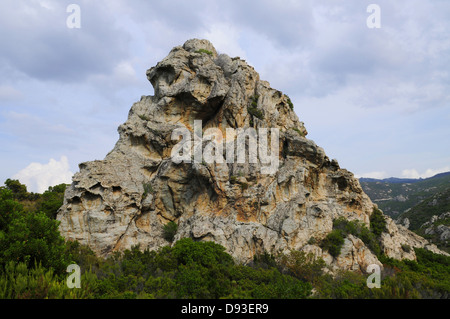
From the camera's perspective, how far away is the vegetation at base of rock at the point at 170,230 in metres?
31.2


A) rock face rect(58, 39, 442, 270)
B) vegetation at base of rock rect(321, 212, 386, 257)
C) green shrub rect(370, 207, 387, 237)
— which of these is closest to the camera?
vegetation at base of rock rect(321, 212, 386, 257)

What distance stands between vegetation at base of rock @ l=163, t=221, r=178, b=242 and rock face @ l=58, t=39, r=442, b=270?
0.62 metres

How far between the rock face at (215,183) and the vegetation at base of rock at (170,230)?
62cm

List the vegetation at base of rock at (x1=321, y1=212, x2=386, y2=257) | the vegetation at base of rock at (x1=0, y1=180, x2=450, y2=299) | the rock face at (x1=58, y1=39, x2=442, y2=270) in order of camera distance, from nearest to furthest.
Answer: the vegetation at base of rock at (x1=0, y1=180, x2=450, y2=299)
the vegetation at base of rock at (x1=321, y1=212, x2=386, y2=257)
the rock face at (x1=58, y1=39, x2=442, y2=270)

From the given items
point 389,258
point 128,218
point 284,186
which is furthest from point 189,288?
point 389,258

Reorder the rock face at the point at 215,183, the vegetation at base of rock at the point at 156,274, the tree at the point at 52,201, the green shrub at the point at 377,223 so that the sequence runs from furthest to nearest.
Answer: the green shrub at the point at 377,223
the tree at the point at 52,201
the rock face at the point at 215,183
the vegetation at base of rock at the point at 156,274

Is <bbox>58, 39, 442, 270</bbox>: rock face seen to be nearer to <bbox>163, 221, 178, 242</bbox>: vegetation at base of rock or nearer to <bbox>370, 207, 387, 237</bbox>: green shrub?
<bbox>163, 221, 178, 242</bbox>: vegetation at base of rock

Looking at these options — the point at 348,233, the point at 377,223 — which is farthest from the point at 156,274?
the point at 377,223

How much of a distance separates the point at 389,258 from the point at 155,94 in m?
37.6

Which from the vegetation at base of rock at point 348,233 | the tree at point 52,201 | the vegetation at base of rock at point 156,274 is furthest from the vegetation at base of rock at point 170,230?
the vegetation at base of rock at point 348,233

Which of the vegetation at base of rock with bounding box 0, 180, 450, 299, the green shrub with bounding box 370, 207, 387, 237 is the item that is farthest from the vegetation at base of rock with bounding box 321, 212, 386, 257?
the vegetation at base of rock with bounding box 0, 180, 450, 299

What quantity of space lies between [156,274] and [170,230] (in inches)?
440

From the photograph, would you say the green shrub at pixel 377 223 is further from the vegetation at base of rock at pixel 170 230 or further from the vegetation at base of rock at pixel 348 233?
the vegetation at base of rock at pixel 170 230

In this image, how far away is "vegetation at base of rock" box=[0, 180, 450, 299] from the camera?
14125 millimetres
